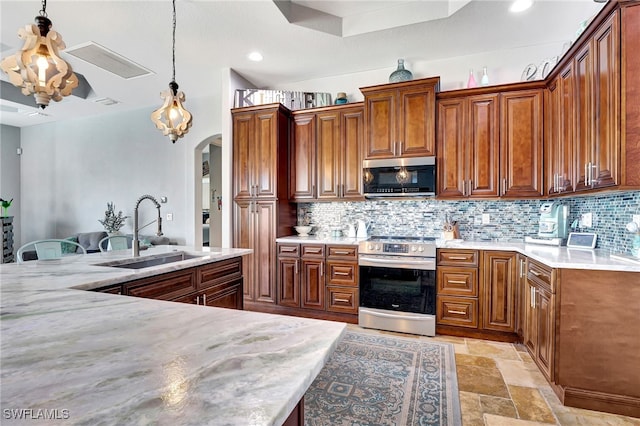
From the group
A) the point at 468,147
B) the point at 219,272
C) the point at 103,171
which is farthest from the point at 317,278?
the point at 103,171

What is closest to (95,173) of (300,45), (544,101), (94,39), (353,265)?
(94,39)

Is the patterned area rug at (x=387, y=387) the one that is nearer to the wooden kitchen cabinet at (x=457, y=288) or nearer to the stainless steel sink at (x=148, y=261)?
the wooden kitchen cabinet at (x=457, y=288)

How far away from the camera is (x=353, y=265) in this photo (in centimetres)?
332

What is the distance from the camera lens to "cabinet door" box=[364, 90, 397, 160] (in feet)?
11.0

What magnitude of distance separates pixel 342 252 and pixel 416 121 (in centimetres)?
162

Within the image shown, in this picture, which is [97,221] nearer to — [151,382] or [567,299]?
[151,382]

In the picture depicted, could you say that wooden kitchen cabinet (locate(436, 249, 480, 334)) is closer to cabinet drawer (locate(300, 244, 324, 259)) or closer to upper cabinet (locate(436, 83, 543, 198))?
upper cabinet (locate(436, 83, 543, 198))

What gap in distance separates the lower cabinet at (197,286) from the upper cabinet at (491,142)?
7.53 feet

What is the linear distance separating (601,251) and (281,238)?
9.70 feet

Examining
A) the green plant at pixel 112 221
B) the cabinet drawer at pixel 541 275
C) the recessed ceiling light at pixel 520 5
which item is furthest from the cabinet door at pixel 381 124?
the green plant at pixel 112 221

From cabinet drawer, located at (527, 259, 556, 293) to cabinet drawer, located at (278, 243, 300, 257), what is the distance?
223 centimetres

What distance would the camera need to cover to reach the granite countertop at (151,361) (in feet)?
1.59

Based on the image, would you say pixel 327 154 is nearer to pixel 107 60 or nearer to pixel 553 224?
pixel 553 224

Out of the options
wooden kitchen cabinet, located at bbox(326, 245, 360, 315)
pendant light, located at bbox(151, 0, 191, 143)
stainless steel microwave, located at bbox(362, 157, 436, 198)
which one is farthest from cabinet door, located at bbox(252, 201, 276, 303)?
pendant light, located at bbox(151, 0, 191, 143)
